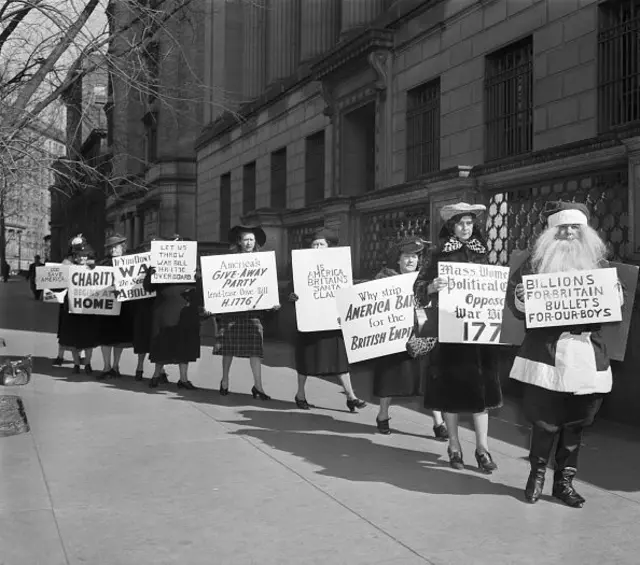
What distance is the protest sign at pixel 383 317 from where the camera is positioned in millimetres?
7500

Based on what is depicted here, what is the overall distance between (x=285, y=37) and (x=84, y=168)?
13620mm

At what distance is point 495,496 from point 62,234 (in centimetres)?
9630

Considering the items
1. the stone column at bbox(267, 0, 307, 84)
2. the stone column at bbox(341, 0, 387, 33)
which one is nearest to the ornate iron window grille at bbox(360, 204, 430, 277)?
the stone column at bbox(341, 0, 387, 33)

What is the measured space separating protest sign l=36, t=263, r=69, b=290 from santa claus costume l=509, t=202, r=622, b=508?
8.44 meters

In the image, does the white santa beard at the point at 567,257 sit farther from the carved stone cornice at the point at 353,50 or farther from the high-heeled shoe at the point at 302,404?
the carved stone cornice at the point at 353,50

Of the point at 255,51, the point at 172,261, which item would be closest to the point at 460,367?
the point at 172,261

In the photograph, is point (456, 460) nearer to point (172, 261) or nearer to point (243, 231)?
point (243, 231)

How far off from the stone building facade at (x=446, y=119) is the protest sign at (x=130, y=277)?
2396 millimetres

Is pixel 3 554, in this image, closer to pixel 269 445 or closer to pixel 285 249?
pixel 269 445

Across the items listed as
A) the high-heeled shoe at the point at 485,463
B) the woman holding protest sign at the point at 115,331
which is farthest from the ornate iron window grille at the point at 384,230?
the high-heeled shoe at the point at 485,463

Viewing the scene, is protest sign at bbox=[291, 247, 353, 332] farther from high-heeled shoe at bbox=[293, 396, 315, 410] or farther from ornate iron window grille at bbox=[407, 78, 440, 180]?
ornate iron window grille at bbox=[407, 78, 440, 180]

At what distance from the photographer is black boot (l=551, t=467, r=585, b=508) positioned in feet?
17.6

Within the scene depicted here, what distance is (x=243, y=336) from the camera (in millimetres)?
→ 10031

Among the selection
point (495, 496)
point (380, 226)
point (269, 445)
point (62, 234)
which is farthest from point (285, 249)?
point (62, 234)
